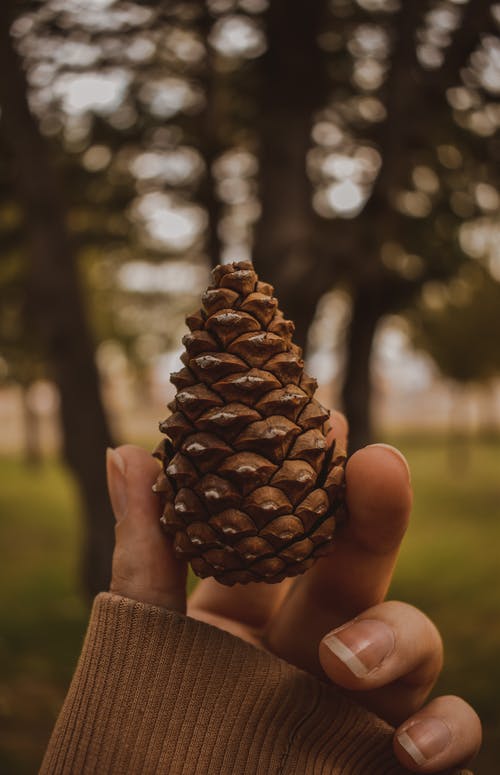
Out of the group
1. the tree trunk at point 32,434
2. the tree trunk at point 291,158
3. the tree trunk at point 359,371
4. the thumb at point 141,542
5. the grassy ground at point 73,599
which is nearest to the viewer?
the thumb at point 141,542

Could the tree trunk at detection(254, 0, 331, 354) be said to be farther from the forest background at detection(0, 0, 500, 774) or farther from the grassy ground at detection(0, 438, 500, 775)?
the grassy ground at detection(0, 438, 500, 775)

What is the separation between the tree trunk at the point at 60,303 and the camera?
219 inches

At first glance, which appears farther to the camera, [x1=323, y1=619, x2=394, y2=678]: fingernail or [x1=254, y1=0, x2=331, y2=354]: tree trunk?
[x1=254, y1=0, x2=331, y2=354]: tree trunk

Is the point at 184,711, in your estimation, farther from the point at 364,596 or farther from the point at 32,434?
the point at 32,434

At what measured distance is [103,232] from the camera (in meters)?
8.30

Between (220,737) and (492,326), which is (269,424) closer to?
(220,737)

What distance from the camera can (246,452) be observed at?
1315mm

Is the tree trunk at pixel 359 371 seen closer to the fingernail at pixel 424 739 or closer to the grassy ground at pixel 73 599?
the grassy ground at pixel 73 599

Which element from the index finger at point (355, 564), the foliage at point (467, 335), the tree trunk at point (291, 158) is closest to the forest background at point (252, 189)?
the tree trunk at point (291, 158)

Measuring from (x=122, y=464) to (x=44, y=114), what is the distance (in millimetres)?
6329

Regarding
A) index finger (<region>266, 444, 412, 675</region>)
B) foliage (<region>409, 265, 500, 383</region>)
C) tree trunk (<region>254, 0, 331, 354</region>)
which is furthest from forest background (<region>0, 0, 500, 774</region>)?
foliage (<region>409, 265, 500, 383</region>)

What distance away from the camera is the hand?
142 centimetres

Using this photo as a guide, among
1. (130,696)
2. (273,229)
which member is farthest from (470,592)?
(130,696)

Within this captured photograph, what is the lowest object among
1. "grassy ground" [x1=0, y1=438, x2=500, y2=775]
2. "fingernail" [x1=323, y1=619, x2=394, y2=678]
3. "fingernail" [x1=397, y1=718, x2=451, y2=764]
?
"grassy ground" [x1=0, y1=438, x2=500, y2=775]
